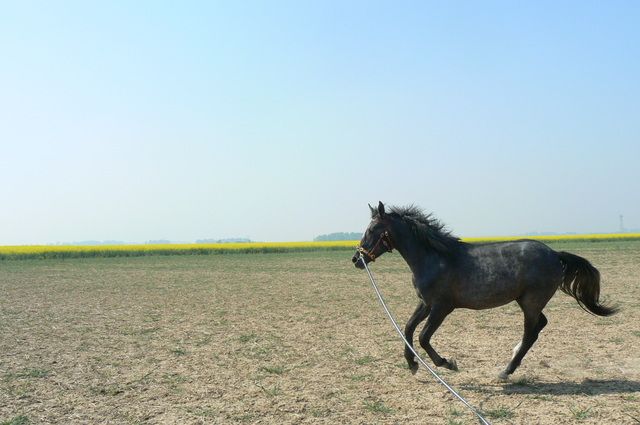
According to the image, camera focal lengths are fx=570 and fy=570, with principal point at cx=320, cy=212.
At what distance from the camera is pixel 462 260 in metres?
7.92

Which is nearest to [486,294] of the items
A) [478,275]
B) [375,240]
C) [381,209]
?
[478,275]

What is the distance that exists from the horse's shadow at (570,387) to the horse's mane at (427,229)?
6.22 feet

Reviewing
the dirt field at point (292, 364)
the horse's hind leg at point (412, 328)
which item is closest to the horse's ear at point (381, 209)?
the horse's hind leg at point (412, 328)

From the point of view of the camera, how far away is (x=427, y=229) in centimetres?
812

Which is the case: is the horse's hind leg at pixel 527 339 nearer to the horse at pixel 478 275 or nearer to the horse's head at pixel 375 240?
the horse at pixel 478 275

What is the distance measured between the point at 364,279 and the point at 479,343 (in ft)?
46.6

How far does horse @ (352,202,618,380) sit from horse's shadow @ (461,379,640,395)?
14.5 inches

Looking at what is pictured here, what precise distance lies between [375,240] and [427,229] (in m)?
0.76

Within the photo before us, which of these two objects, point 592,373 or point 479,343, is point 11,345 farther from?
point 592,373

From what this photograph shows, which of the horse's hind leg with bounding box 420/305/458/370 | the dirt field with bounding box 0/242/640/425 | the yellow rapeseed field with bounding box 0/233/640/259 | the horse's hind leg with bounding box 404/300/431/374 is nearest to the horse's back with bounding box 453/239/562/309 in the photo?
the horse's hind leg with bounding box 420/305/458/370

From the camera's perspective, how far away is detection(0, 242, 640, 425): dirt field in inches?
257

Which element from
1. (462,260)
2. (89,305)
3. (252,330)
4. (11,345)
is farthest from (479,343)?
(89,305)

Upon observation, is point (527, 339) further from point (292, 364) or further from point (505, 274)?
point (292, 364)

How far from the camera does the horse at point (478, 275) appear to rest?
7672mm
